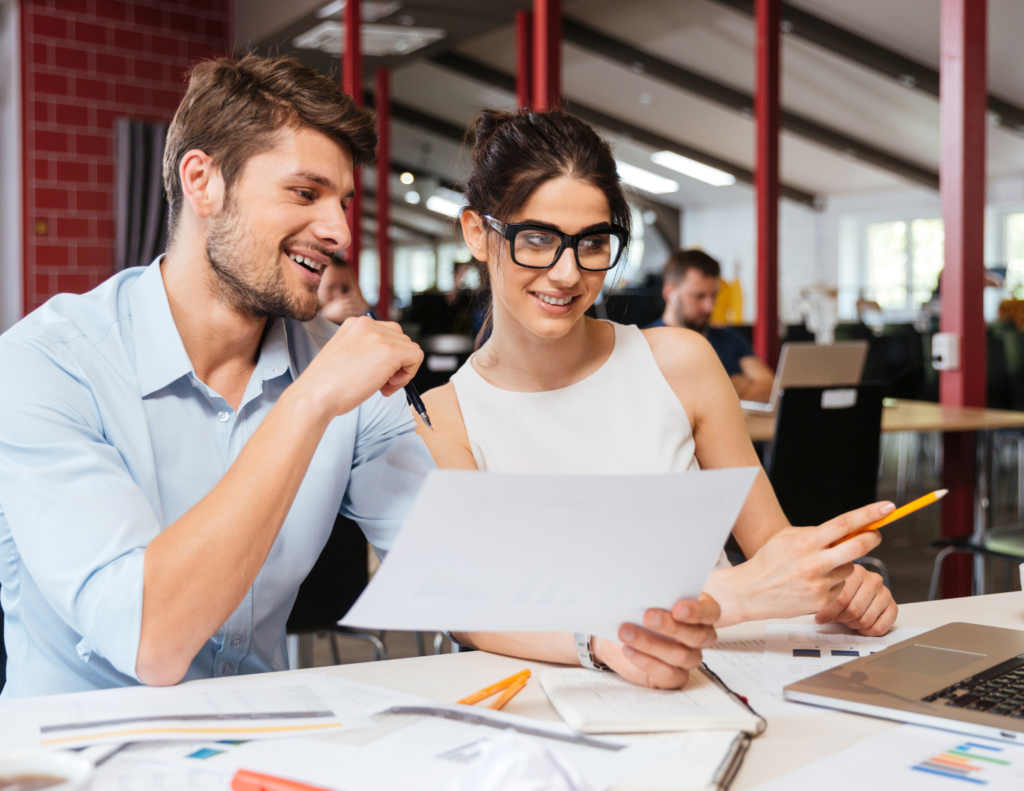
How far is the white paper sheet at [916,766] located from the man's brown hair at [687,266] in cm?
345

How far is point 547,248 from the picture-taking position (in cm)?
143

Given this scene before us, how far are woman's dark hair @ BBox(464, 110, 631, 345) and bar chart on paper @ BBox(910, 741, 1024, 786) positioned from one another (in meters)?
0.97

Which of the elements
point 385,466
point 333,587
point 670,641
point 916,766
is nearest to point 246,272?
point 385,466

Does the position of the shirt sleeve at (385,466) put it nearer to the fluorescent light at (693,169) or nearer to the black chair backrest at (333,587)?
the black chair backrest at (333,587)

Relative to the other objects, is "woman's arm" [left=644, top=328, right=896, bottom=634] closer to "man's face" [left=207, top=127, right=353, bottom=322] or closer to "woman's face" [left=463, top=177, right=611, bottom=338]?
"woman's face" [left=463, top=177, right=611, bottom=338]

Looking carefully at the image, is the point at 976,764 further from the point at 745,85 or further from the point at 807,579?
the point at 745,85

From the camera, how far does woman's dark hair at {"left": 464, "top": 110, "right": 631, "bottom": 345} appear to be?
1475 millimetres

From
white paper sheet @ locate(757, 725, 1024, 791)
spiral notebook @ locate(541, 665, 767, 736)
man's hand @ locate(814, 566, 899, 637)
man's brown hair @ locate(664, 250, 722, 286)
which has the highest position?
man's brown hair @ locate(664, 250, 722, 286)

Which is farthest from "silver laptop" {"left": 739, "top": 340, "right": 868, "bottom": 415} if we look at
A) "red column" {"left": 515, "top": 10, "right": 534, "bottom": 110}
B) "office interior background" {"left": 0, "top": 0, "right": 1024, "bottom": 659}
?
"red column" {"left": 515, "top": 10, "right": 534, "bottom": 110}

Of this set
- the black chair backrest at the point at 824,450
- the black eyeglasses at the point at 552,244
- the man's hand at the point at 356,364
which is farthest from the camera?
the black chair backrest at the point at 824,450

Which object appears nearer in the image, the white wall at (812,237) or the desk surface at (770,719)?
the desk surface at (770,719)

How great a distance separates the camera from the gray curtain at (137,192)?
683cm

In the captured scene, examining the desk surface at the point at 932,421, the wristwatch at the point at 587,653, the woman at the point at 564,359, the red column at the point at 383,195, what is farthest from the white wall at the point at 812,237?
the wristwatch at the point at 587,653

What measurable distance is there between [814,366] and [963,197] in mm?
795
